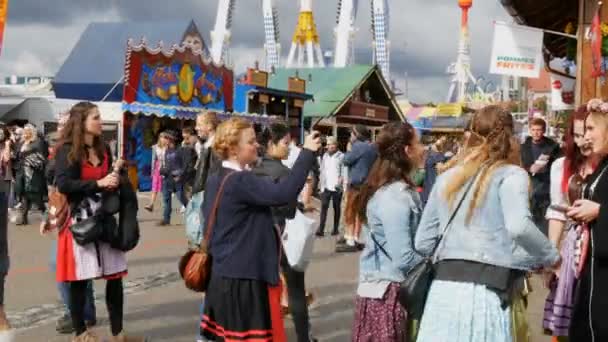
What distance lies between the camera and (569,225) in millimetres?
4660

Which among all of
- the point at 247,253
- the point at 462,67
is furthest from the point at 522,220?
the point at 462,67

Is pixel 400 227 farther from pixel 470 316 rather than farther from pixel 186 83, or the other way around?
pixel 186 83

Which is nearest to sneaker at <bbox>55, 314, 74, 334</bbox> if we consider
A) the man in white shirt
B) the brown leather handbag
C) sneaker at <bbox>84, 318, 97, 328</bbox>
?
sneaker at <bbox>84, 318, 97, 328</bbox>

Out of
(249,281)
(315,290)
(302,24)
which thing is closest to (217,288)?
(249,281)

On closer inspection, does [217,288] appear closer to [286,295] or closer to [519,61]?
[286,295]

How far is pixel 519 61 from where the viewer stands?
42.8 ft

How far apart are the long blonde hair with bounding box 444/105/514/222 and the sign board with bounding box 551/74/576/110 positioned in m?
18.5

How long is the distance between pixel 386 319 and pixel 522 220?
4.09 ft

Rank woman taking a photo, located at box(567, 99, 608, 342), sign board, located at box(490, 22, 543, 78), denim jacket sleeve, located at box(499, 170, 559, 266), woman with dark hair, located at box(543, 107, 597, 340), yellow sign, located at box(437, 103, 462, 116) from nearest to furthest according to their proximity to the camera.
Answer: denim jacket sleeve, located at box(499, 170, 559, 266) → woman taking a photo, located at box(567, 99, 608, 342) → woman with dark hair, located at box(543, 107, 597, 340) → sign board, located at box(490, 22, 543, 78) → yellow sign, located at box(437, 103, 462, 116)

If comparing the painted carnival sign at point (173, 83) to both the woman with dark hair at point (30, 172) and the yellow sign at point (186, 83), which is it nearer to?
the yellow sign at point (186, 83)

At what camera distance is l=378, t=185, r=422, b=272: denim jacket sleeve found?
13.1 ft

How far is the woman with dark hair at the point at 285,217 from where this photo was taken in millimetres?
5324

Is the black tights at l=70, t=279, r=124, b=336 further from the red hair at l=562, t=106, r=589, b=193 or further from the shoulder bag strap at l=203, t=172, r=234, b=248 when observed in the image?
the red hair at l=562, t=106, r=589, b=193

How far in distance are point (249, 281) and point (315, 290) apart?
3.91m
